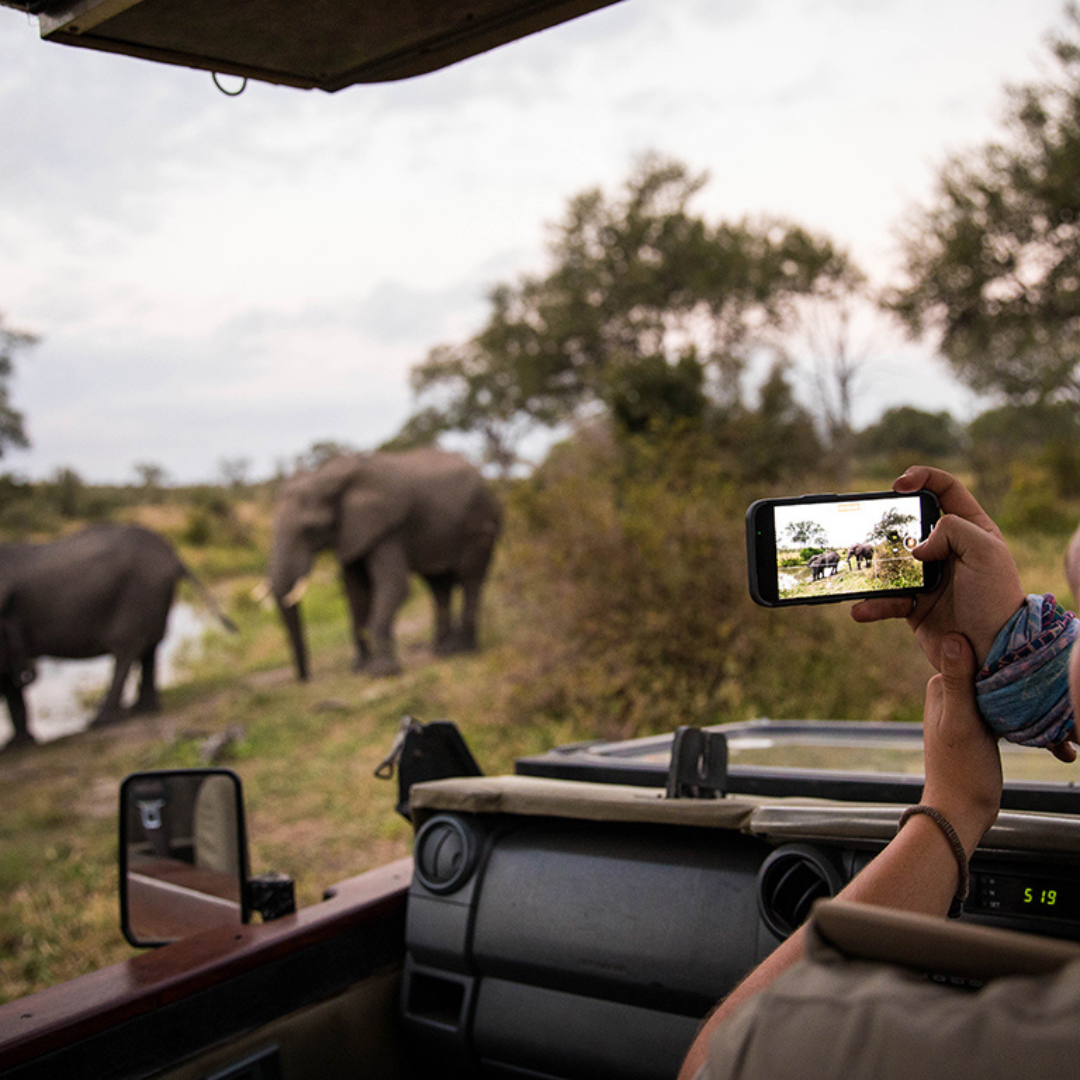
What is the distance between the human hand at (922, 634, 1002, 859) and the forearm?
0.03 m

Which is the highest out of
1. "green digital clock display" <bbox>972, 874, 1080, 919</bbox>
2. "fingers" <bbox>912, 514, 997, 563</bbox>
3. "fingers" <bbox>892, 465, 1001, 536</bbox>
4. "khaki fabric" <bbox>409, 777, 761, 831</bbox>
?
"fingers" <bbox>892, 465, 1001, 536</bbox>

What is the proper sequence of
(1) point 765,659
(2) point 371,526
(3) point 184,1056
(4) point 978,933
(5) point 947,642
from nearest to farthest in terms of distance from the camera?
(4) point 978,933 → (5) point 947,642 → (3) point 184,1056 → (1) point 765,659 → (2) point 371,526

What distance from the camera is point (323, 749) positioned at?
351 inches

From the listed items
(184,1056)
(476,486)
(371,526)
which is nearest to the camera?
(184,1056)

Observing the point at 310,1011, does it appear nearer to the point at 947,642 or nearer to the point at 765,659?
the point at 947,642

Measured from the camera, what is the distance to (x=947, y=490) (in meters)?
1.27

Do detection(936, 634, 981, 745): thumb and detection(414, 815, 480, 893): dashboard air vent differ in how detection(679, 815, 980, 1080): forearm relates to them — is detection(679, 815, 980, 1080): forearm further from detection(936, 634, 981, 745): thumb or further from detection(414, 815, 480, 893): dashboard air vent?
detection(414, 815, 480, 893): dashboard air vent

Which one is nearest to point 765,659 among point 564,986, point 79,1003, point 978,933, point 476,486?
point 564,986

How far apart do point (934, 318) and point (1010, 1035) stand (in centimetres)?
1709

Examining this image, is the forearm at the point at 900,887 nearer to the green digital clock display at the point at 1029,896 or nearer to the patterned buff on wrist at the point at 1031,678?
the patterned buff on wrist at the point at 1031,678

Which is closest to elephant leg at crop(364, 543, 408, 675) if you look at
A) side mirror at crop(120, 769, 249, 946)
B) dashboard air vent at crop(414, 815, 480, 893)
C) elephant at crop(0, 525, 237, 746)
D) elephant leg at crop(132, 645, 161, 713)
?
elephant at crop(0, 525, 237, 746)

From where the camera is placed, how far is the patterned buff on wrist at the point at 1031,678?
1.11 m

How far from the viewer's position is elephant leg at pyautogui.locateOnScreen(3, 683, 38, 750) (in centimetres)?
1102

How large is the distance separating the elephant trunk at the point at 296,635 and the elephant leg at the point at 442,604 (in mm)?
2123
